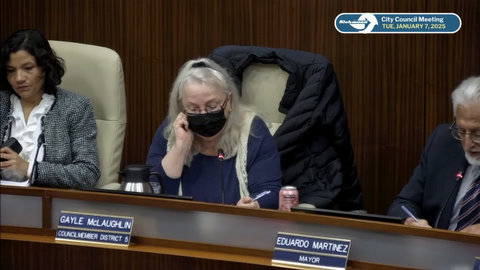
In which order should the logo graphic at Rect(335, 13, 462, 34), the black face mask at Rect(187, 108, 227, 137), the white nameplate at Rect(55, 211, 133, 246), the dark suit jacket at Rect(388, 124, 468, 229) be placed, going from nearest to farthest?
the white nameplate at Rect(55, 211, 133, 246) < the dark suit jacket at Rect(388, 124, 468, 229) < the black face mask at Rect(187, 108, 227, 137) < the logo graphic at Rect(335, 13, 462, 34)

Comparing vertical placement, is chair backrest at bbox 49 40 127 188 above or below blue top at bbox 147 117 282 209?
above

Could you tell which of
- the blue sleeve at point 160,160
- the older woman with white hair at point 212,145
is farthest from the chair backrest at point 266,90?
the blue sleeve at point 160,160

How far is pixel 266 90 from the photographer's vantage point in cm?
345

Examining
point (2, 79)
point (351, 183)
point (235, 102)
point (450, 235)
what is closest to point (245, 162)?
point (235, 102)

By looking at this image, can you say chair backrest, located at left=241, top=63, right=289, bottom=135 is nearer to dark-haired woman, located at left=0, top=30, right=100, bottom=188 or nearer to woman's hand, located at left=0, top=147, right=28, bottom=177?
dark-haired woman, located at left=0, top=30, right=100, bottom=188

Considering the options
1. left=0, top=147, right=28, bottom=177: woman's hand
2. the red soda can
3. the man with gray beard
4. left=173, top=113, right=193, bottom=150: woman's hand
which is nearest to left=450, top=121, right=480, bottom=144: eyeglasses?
the man with gray beard

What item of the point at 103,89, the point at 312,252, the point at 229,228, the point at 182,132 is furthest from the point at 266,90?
the point at 312,252

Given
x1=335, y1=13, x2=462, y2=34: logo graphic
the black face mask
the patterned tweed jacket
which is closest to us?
the black face mask

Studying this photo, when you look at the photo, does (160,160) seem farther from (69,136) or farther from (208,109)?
(69,136)

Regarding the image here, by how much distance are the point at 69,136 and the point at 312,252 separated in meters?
1.49

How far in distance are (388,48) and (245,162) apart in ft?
3.94

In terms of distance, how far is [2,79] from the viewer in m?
3.40

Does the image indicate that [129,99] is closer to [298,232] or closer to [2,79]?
[2,79]

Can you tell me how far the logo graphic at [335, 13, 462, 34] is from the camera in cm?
401
